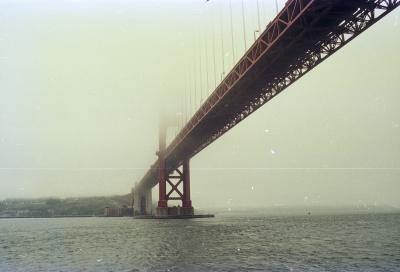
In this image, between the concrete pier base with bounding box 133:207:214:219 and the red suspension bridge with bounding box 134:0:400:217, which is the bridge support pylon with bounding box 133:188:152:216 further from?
the red suspension bridge with bounding box 134:0:400:217

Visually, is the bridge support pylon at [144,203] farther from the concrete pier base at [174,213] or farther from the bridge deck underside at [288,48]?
the bridge deck underside at [288,48]

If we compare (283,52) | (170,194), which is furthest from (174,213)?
(283,52)

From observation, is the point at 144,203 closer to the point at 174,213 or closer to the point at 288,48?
the point at 174,213

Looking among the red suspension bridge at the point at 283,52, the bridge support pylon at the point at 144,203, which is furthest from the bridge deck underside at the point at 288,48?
the bridge support pylon at the point at 144,203

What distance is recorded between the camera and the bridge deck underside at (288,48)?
19281 mm

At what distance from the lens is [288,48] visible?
2336cm

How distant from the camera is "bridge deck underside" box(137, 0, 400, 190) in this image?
63.3ft

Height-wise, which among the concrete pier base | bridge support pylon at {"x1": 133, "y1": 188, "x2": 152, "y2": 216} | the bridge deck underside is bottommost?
the concrete pier base

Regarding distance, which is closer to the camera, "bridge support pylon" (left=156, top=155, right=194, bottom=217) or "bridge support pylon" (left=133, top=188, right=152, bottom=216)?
Result: "bridge support pylon" (left=156, top=155, right=194, bottom=217)

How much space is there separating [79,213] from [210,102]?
5117 inches

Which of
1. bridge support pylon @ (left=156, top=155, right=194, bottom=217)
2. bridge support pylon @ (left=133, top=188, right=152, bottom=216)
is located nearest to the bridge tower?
bridge support pylon @ (left=156, top=155, right=194, bottom=217)

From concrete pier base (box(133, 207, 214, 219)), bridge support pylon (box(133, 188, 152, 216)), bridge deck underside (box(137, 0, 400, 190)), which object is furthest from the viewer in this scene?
bridge support pylon (box(133, 188, 152, 216))

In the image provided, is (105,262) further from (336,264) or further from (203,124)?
(203,124)

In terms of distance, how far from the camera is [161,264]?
17.4 meters
